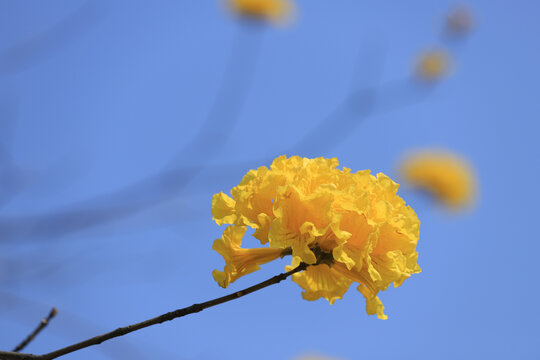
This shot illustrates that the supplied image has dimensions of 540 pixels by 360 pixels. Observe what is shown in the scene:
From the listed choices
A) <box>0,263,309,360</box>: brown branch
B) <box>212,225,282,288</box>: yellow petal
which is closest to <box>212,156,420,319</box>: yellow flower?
<box>212,225,282,288</box>: yellow petal

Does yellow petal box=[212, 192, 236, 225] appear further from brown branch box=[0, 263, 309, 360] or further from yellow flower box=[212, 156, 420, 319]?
brown branch box=[0, 263, 309, 360]

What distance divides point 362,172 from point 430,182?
258 inches

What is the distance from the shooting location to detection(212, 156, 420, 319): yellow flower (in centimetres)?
160

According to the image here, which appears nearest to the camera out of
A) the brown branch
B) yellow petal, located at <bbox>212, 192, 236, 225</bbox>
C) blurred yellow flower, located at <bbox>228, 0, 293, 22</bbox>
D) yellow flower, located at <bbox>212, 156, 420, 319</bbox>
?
the brown branch

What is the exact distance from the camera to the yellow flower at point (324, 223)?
62.9 inches

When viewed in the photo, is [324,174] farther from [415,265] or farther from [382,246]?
[415,265]

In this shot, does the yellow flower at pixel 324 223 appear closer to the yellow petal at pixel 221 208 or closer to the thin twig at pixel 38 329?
the yellow petal at pixel 221 208

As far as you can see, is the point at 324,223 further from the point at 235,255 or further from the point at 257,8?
the point at 257,8

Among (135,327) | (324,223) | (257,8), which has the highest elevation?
(257,8)

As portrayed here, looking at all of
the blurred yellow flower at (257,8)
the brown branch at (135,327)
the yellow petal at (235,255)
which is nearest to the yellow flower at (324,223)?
the yellow petal at (235,255)

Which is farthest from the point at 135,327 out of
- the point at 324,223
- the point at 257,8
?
the point at 257,8

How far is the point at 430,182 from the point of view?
7949 mm

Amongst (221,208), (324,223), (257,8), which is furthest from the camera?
(257,8)

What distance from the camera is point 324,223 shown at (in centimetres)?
162
